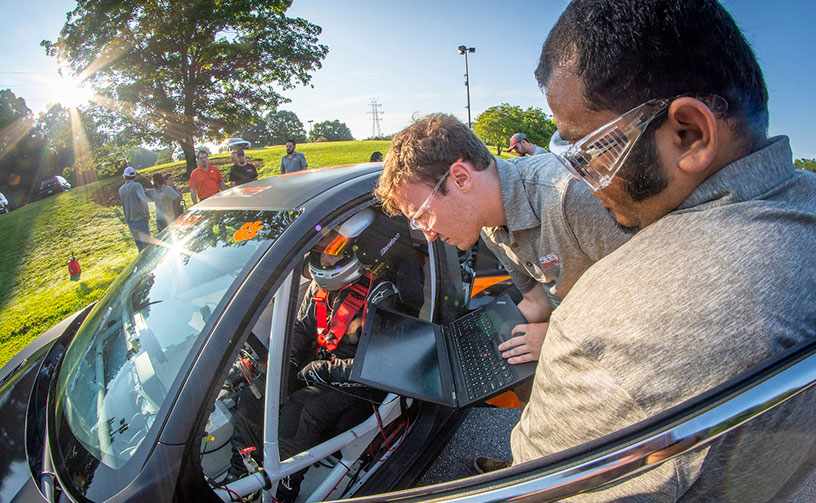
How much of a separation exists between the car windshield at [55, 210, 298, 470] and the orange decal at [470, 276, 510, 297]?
1582mm

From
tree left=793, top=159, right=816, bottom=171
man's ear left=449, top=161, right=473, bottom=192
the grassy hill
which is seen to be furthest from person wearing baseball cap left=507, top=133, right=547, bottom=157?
the grassy hill

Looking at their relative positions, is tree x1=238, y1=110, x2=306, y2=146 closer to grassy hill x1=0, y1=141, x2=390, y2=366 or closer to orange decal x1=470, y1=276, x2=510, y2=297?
grassy hill x1=0, y1=141, x2=390, y2=366

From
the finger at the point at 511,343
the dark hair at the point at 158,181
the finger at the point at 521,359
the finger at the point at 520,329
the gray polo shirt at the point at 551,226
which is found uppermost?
the dark hair at the point at 158,181

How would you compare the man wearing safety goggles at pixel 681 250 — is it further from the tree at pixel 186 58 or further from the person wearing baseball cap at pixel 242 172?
the tree at pixel 186 58

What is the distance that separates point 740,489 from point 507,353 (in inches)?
34.0

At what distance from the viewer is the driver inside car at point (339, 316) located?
6.31 ft

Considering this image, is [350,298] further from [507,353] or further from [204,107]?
[204,107]

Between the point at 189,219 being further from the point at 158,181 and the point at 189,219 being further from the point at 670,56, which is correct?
the point at 158,181

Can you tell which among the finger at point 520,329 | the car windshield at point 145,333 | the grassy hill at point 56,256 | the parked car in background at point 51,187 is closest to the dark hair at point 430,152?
the car windshield at point 145,333

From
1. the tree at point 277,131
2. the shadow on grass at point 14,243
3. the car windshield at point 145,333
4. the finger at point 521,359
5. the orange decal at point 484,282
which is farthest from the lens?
the tree at point 277,131

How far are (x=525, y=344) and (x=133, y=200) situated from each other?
7704 millimetres

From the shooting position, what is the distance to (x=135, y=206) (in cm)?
695

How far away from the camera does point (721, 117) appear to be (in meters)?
0.63

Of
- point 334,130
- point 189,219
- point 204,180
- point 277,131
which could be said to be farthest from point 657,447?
point 334,130
